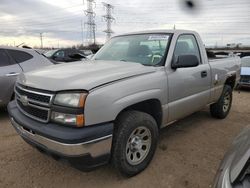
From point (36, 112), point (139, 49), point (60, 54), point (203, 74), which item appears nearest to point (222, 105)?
point (203, 74)

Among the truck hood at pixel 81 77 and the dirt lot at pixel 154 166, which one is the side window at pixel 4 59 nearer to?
the dirt lot at pixel 154 166

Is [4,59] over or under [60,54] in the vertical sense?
over

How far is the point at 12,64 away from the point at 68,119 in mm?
3638

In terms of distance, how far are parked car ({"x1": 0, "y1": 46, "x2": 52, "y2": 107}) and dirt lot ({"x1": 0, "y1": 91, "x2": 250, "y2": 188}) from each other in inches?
32.9

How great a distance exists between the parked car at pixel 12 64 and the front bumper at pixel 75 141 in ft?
9.57

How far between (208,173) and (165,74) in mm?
1421

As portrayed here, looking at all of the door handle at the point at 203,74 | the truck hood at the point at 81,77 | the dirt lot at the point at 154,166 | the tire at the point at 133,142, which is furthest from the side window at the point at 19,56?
the door handle at the point at 203,74

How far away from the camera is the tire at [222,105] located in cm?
539

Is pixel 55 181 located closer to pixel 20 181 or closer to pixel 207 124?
pixel 20 181

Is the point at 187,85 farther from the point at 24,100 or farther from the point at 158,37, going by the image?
the point at 24,100

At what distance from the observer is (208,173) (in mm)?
3320

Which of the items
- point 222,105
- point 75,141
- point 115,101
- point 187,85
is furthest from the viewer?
point 222,105

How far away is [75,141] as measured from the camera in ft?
8.07

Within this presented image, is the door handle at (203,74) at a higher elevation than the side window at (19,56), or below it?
below
